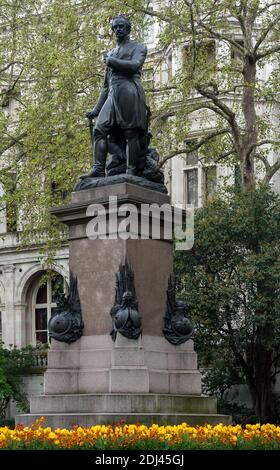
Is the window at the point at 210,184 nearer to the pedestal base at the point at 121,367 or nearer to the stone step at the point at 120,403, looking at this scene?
the pedestal base at the point at 121,367

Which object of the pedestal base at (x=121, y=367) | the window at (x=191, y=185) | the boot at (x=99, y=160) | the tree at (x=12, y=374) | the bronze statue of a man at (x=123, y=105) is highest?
the window at (x=191, y=185)

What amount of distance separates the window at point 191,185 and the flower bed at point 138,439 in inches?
1204

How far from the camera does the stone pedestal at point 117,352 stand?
17.0 m

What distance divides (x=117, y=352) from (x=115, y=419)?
3.70ft

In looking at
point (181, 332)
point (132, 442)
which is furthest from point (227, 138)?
point (132, 442)

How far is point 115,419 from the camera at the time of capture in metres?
16.4

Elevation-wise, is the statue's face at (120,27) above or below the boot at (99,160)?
above

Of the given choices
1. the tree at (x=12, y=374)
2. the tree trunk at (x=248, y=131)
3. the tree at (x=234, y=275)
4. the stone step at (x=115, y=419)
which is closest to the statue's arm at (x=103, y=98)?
the stone step at (x=115, y=419)

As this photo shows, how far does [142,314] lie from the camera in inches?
701

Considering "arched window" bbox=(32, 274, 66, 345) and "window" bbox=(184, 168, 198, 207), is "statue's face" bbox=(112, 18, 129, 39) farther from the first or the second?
"arched window" bbox=(32, 274, 66, 345)

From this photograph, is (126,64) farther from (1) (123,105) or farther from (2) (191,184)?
(2) (191,184)

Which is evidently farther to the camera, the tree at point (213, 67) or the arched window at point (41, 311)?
the arched window at point (41, 311)

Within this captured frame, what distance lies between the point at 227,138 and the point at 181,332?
59.8 ft

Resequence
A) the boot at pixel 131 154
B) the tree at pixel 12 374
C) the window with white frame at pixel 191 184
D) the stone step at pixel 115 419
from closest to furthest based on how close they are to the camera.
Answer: the stone step at pixel 115 419 → the boot at pixel 131 154 → the tree at pixel 12 374 → the window with white frame at pixel 191 184
